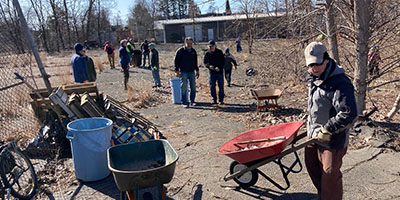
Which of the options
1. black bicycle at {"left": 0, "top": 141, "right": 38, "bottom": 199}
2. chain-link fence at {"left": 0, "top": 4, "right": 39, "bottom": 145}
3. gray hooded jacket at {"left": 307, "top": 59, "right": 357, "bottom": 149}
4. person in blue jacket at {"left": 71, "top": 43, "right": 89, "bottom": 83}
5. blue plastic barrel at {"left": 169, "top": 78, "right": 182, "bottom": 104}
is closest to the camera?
gray hooded jacket at {"left": 307, "top": 59, "right": 357, "bottom": 149}

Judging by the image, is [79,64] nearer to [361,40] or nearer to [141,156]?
[141,156]

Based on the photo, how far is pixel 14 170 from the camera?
414 cm

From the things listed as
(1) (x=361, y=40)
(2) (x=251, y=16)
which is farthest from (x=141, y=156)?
(2) (x=251, y=16)

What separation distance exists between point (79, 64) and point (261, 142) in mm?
5215

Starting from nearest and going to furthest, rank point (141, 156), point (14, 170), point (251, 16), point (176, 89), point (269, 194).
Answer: point (141, 156), point (269, 194), point (14, 170), point (176, 89), point (251, 16)

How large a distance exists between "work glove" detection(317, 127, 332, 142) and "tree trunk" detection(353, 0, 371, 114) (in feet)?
8.40

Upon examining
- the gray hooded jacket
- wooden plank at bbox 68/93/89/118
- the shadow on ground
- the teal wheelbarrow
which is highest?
the gray hooded jacket

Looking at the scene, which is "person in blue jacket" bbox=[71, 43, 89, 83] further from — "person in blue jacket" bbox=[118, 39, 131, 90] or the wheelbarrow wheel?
the wheelbarrow wheel

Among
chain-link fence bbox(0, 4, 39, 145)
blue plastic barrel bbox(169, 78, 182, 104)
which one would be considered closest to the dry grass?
blue plastic barrel bbox(169, 78, 182, 104)

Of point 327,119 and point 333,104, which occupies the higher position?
point 333,104

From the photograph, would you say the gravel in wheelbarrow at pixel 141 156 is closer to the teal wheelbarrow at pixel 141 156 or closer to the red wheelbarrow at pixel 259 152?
the teal wheelbarrow at pixel 141 156

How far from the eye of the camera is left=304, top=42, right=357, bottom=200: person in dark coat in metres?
2.86

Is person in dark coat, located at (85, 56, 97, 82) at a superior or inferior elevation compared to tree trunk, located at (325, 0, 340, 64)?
inferior

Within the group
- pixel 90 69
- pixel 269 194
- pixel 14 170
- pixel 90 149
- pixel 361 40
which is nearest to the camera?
pixel 269 194
